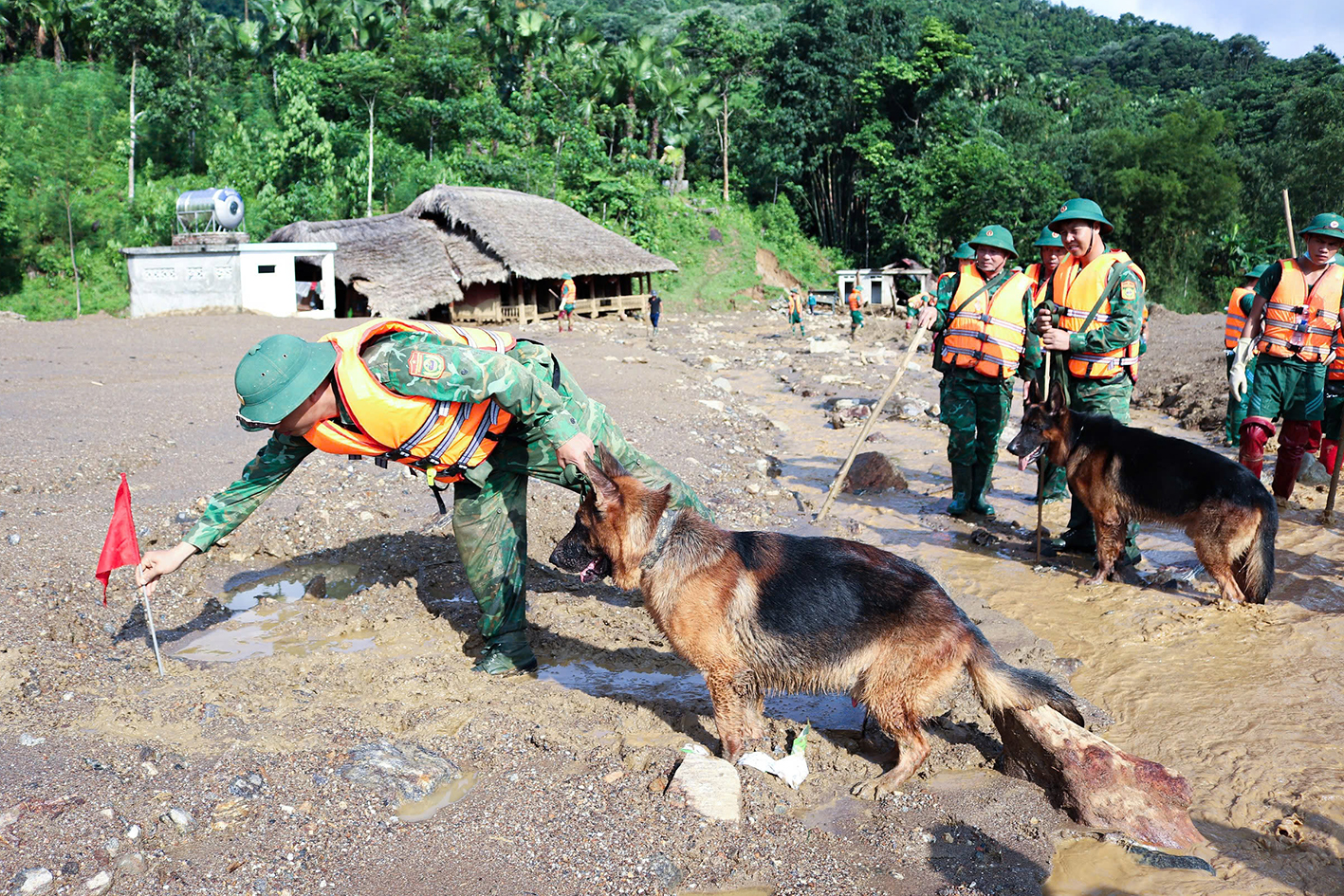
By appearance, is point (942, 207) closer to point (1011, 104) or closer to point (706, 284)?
point (706, 284)

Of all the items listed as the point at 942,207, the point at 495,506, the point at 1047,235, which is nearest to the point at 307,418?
the point at 495,506

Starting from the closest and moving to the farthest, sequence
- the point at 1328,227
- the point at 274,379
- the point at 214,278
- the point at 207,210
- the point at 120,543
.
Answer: the point at 274,379 < the point at 120,543 < the point at 1328,227 < the point at 214,278 < the point at 207,210

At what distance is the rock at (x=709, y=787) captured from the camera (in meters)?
3.55

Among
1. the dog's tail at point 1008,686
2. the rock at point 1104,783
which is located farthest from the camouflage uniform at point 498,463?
the rock at point 1104,783

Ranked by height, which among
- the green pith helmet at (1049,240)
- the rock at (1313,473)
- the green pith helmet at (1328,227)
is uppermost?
the green pith helmet at (1328,227)

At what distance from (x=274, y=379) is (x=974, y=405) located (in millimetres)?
6025

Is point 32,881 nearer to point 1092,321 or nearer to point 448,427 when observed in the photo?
point 448,427

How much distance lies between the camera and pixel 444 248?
2716cm

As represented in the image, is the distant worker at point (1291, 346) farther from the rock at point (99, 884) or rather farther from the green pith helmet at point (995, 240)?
the rock at point (99, 884)

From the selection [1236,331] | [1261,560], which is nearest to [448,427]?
[1261,560]

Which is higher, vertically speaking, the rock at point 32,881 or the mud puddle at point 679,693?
the rock at point 32,881

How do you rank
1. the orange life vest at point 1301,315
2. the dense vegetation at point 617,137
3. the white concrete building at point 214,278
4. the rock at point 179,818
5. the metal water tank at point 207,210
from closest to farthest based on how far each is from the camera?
the rock at point 179,818 < the orange life vest at point 1301,315 < the white concrete building at point 214,278 < the metal water tank at point 207,210 < the dense vegetation at point 617,137

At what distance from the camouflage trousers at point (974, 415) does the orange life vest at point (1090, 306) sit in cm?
88

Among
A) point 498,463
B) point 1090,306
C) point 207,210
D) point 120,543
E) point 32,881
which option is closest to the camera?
point 32,881
